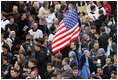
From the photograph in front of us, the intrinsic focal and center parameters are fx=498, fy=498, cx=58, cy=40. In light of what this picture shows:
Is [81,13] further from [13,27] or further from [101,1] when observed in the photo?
[13,27]

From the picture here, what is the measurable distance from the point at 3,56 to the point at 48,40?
2.15m

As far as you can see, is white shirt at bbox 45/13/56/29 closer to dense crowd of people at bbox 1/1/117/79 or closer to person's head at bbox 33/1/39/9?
dense crowd of people at bbox 1/1/117/79

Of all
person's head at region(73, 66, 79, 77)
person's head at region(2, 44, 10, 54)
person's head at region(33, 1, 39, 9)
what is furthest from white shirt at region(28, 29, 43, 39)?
person's head at region(73, 66, 79, 77)

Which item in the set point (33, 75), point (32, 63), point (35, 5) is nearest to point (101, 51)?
point (32, 63)

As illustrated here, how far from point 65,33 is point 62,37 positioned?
171 millimetres

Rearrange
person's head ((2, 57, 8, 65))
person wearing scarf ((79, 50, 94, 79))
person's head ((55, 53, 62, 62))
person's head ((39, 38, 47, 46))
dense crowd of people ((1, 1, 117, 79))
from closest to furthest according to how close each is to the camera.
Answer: dense crowd of people ((1, 1, 117, 79))
person wearing scarf ((79, 50, 94, 79))
person's head ((55, 53, 62, 62))
person's head ((2, 57, 8, 65))
person's head ((39, 38, 47, 46))

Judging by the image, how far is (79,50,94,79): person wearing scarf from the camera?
54.5ft

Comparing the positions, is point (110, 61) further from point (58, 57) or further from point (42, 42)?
point (42, 42)

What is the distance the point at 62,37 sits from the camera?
14969 mm

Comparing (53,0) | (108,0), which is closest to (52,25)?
(53,0)

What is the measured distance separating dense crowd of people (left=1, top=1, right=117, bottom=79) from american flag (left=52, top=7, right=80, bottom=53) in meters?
1.04

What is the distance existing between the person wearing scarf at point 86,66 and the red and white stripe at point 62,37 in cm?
161

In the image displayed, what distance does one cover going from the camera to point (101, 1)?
23031 mm

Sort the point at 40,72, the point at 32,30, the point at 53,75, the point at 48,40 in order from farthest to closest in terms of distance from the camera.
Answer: the point at 32,30
the point at 48,40
the point at 40,72
the point at 53,75
